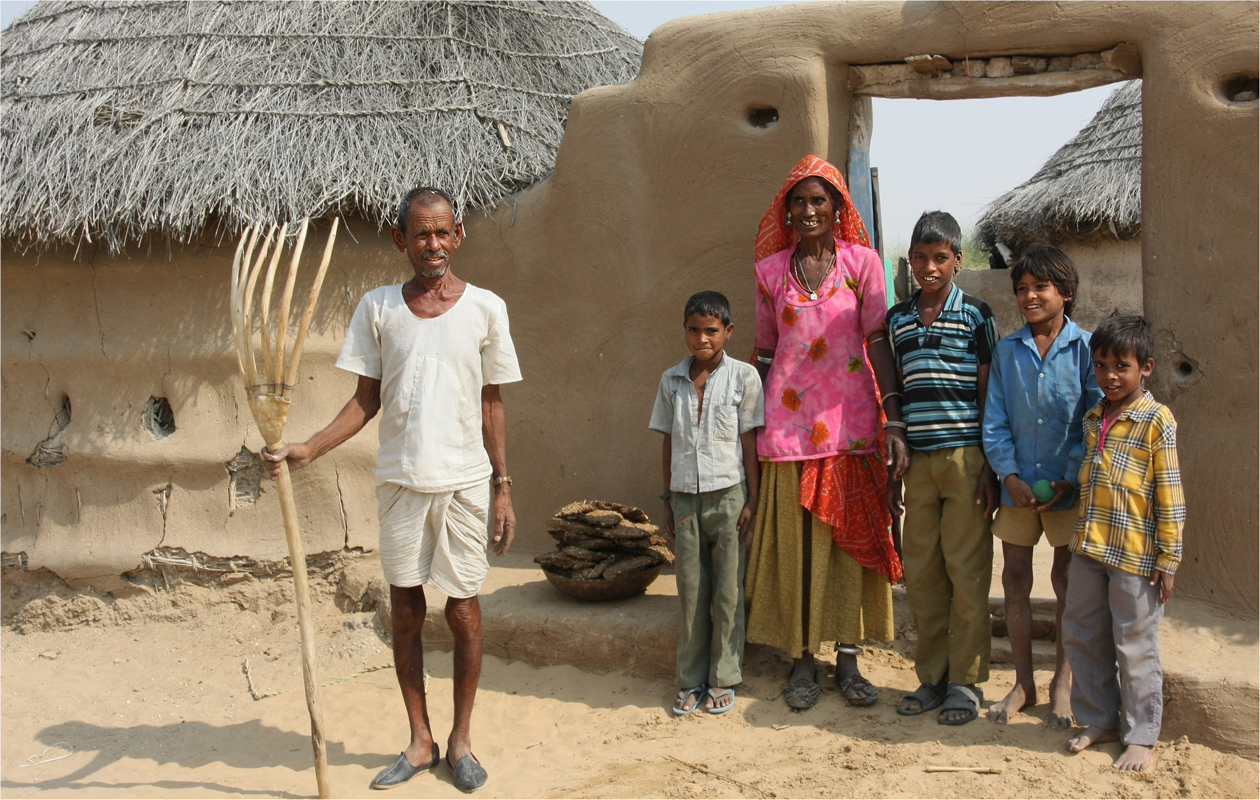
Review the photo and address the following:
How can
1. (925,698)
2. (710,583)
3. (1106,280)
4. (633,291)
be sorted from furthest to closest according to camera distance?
1. (1106,280)
2. (633,291)
3. (710,583)
4. (925,698)

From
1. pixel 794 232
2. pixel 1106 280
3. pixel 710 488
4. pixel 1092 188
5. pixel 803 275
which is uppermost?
pixel 1092 188

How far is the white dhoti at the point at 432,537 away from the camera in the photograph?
3104 millimetres

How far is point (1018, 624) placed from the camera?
333cm

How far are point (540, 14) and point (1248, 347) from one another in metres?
4.34

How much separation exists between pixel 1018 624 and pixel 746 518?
0.98 m

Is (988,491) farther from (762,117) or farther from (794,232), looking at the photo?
(762,117)

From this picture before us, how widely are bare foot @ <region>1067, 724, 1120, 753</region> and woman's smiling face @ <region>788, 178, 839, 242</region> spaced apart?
73.0 inches

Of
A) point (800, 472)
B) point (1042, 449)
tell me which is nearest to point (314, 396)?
point (800, 472)

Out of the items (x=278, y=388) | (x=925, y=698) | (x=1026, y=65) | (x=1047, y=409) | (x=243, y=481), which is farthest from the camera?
(x=243, y=481)

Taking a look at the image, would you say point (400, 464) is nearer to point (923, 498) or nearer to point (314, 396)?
point (923, 498)

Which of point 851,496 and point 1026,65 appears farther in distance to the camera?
point 1026,65

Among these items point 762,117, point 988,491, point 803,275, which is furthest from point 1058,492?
point 762,117

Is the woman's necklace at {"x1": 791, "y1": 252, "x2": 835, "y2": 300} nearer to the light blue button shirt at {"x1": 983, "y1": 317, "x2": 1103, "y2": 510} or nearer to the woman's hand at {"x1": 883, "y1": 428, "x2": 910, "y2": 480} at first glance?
the woman's hand at {"x1": 883, "y1": 428, "x2": 910, "y2": 480}

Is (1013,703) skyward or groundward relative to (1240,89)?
groundward
